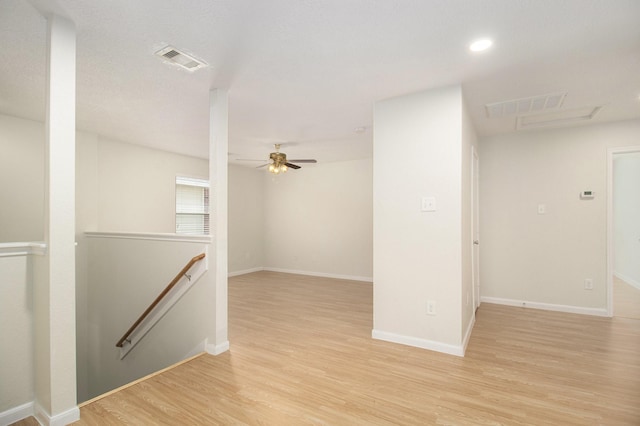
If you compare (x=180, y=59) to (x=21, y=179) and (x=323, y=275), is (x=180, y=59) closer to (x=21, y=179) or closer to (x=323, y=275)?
(x=21, y=179)

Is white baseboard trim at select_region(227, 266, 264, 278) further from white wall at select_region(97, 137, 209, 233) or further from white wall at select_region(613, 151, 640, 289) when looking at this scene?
white wall at select_region(613, 151, 640, 289)

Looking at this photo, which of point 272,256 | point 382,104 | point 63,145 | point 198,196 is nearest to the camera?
point 63,145

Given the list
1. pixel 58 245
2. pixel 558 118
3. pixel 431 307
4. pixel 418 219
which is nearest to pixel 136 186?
pixel 58 245

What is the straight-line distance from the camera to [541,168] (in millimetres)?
4473

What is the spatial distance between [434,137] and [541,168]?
2.49m

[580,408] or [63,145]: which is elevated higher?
[63,145]

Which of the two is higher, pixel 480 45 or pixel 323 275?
pixel 480 45

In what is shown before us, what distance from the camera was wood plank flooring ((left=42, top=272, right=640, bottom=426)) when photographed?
6.75 ft

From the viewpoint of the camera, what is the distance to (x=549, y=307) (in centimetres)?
438

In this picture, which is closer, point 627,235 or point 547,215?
point 547,215

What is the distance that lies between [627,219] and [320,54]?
24.7ft

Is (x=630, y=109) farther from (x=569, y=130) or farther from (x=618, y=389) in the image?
(x=618, y=389)

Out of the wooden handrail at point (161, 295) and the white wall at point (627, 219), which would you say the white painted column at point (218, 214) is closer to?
the wooden handrail at point (161, 295)

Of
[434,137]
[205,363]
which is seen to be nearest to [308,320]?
[205,363]
